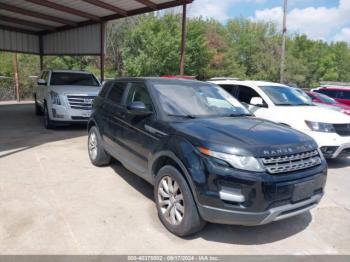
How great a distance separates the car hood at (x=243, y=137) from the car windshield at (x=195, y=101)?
1.04 feet

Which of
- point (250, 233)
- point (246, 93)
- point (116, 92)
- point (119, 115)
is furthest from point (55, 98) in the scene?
point (250, 233)

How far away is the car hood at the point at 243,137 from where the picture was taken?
3016 mm

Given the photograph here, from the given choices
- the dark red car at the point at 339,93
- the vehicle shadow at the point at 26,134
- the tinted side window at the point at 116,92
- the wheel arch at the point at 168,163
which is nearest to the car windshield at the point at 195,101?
the wheel arch at the point at 168,163

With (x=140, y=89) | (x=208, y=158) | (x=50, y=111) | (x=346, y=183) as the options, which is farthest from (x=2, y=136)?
(x=346, y=183)

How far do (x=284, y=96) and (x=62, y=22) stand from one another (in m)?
11.4

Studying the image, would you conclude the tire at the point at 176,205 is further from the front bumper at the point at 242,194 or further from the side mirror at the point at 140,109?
the side mirror at the point at 140,109

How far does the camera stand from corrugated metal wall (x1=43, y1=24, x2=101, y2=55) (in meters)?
14.8

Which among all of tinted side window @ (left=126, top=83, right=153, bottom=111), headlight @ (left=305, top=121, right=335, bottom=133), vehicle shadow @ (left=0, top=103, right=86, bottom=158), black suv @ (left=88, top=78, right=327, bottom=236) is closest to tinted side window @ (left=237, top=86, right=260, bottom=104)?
headlight @ (left=305, top=121, right=335, bottom=133)

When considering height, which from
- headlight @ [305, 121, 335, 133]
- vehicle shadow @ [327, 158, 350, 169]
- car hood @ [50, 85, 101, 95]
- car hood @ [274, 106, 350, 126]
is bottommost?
vehicle shadow @ [327, 158, 350, 169]

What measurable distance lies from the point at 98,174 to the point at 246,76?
34607 millimetres

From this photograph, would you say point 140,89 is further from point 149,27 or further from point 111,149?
point 149,27

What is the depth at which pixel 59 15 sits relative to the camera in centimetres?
1330

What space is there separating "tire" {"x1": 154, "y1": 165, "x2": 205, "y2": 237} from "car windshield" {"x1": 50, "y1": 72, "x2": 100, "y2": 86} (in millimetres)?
7499

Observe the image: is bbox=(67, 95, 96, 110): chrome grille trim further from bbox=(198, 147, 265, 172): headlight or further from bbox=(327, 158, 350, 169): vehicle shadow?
bbox=(198, 147, 265, 172): headlight
